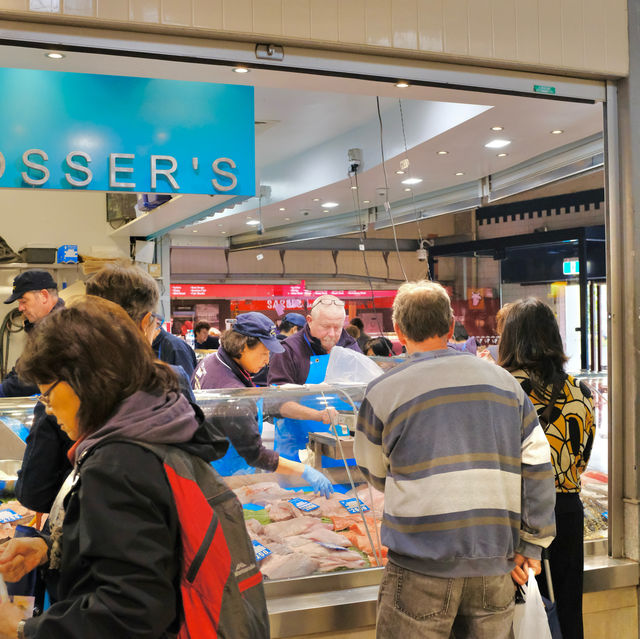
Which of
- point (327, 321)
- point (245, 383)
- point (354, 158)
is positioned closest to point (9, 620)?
point (245, 383)

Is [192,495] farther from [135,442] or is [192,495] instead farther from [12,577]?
[12,577]

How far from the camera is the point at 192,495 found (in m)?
1.28

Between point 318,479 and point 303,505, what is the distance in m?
0.14

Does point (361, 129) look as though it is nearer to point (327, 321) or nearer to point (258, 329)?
point (327, 321)

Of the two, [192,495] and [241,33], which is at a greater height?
[241,33]

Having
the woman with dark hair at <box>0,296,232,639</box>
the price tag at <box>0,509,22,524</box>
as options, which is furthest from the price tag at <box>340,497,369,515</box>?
the woman with dark hair at <box>0,296,232,639</box>

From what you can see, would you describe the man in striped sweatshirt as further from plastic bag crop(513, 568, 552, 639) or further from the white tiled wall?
the white tiled wall

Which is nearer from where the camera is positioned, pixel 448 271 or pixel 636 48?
pixel 636 48

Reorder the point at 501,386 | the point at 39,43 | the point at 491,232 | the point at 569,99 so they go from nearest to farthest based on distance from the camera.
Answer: the point at 501,386, the point at 39,43, the point at 569,99, the point at 491,232

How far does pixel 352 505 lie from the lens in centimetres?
294

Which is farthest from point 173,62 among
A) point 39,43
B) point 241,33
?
point 39,43

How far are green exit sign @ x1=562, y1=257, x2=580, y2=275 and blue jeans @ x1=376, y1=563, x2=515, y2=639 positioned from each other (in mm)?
9462

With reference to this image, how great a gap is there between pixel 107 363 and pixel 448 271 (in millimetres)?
16221

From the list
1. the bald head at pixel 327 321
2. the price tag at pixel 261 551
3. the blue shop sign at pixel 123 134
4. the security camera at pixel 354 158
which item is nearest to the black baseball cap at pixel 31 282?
the blue shop sign at pixel 123 134
